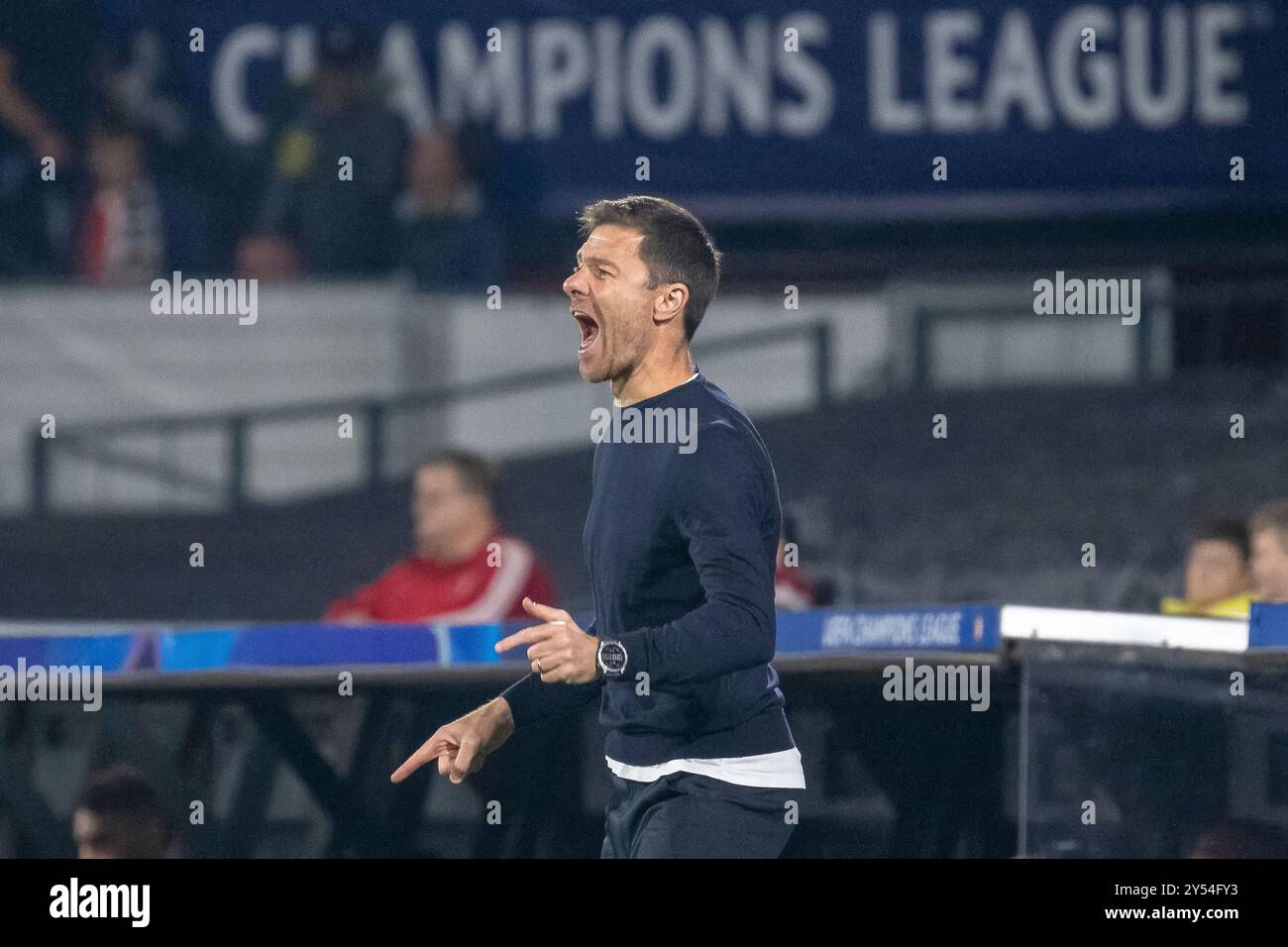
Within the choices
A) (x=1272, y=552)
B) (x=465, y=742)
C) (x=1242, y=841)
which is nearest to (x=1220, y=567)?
(x=1272, y=552)

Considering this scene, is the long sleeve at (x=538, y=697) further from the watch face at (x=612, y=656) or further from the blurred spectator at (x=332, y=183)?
the blurred spectator at (x=332, y=183)

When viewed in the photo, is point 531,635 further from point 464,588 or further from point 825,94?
point 825,94

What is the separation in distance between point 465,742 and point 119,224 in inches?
319

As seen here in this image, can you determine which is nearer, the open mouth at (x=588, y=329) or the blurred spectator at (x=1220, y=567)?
the open mouth at (x=588, y=329)

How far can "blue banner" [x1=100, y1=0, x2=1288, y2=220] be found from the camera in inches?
449

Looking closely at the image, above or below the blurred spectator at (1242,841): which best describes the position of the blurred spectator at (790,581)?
above

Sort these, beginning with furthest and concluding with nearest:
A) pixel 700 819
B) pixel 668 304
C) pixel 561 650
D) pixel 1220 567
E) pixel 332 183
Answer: pixel 332 183, pixel 1220 567, pixel 668 304, pixel 700 819, pixel 561 650

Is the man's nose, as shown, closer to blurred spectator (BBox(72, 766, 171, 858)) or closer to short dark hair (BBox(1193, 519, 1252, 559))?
blurred spectator (BBox(72, 766, 171, 858))

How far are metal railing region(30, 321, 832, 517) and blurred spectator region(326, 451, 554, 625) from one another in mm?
3279

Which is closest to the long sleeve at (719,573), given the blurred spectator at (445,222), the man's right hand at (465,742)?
the man's right hand at (465,742)

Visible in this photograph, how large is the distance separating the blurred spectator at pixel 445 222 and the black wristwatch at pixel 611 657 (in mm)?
7482

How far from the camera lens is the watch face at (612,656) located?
12.3ft

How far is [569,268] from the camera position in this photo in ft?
39.3
